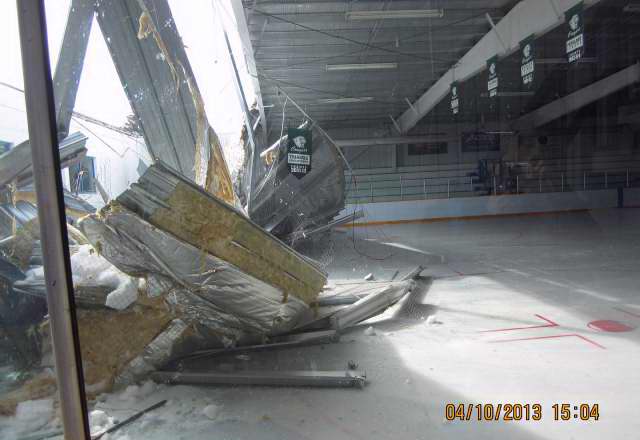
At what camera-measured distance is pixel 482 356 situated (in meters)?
3.01

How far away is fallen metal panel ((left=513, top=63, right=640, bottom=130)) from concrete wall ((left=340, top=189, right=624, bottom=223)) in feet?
8.56

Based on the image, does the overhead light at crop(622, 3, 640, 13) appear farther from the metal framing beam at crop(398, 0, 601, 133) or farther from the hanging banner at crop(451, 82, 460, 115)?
the hanging banner at crop(451, 82, 460, 115)

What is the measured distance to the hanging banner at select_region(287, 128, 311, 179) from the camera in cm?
720

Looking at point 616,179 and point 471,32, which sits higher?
point 471,32

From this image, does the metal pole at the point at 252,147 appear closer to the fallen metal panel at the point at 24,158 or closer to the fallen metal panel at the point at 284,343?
the fallen metal panel at the point at 284,343

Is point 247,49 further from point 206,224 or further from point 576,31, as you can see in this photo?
point 206,224

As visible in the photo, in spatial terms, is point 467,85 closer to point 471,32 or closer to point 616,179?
point 471,32

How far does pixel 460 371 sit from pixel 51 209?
99.7 inches

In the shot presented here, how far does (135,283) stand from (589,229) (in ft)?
36.3

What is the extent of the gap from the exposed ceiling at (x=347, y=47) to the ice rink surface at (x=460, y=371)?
193 inches

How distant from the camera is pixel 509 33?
828cm

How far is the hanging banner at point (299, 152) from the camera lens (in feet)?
23.6

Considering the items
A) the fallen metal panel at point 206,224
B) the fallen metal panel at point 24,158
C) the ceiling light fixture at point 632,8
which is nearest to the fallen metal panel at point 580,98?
the ceiling light fixture at point 632,8

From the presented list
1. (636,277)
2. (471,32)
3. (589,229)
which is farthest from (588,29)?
(636,277)
